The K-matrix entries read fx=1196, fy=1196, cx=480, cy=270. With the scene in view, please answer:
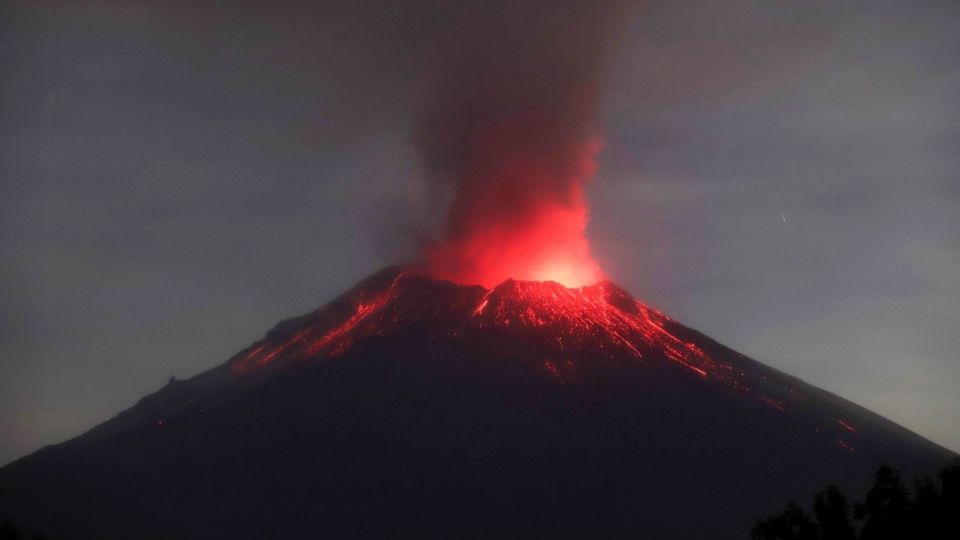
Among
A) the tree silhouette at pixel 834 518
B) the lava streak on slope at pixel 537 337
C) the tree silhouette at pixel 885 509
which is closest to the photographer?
the tree silhouette at pixel 885 509

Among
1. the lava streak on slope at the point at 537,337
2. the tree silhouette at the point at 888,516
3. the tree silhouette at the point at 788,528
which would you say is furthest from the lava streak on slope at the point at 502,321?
the tree silhouette at the point at 788,528

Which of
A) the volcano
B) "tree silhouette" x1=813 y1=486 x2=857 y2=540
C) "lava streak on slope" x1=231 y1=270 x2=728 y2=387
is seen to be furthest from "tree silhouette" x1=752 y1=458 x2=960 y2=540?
"lava streak on slope" x1=231 y1=270 x2=728 y2=387

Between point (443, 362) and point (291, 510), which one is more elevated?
point (443, 362)

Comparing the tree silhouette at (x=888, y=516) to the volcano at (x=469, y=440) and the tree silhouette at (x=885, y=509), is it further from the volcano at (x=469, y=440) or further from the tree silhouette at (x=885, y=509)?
the volcano at (x=469, y=440)

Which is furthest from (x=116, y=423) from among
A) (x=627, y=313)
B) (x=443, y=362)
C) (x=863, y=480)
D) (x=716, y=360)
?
(x=863, y=480)

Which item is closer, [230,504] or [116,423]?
[230,504]

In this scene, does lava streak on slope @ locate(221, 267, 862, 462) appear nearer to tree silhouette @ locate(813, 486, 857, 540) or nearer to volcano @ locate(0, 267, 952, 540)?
volcano @ locate(0, 267, 952, 540)

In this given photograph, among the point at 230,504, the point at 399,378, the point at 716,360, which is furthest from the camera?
the point at 716,360

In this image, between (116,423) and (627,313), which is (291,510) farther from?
(627,313)
